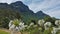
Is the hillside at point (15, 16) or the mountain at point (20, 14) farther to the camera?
the mountain at point (20, 14)

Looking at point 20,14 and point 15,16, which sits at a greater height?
point 20,14

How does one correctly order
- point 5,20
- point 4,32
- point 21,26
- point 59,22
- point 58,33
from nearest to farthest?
point 58,33
point 59,22
point 21,26
point 4,32
point 5,20

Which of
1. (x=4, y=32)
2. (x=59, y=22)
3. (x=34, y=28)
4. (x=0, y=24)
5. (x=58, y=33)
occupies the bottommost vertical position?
(x=58, y=33)

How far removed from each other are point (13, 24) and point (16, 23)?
0.15 meters

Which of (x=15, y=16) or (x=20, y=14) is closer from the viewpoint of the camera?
(x=15, y=16)

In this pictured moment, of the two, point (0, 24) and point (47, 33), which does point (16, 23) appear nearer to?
point (47, 33)

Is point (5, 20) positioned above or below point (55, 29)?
above

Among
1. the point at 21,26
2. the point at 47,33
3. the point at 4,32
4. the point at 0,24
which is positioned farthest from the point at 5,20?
the point at 47,33

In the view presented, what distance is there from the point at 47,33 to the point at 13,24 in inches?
82.7

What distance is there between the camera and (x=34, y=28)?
273 inches

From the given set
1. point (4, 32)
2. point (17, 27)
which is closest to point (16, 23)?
point (17, 27)

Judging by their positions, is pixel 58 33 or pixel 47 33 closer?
pixel 58 33

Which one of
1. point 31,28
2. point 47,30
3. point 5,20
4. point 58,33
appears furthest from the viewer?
point 5,20

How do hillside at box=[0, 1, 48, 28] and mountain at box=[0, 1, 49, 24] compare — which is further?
mountain at box=[0, 1, 49, 24]
